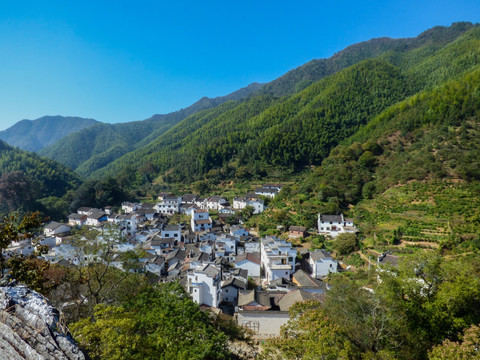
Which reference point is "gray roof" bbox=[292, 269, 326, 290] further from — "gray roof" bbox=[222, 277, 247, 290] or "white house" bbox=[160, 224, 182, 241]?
"white house" bbox=[160, 224, 182, 241]

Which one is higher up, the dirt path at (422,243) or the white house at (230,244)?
the dirt path at (422,243)

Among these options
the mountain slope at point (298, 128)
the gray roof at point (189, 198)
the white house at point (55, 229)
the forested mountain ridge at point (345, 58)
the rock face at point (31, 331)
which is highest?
the forested mountain ridge at point (345, 58)

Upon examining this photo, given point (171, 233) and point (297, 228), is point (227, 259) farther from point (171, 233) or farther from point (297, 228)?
point (297, 228)

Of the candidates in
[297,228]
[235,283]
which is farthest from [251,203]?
[235,283]

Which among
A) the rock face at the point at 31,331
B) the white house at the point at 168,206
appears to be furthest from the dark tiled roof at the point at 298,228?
the rock face at the point at 31,331

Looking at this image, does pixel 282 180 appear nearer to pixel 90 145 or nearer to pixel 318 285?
pixel 318 285

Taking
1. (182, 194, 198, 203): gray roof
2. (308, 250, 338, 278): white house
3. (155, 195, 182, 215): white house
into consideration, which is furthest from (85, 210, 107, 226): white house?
(308, 250, 338, 278): white house

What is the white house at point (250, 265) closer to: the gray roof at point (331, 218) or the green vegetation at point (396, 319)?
the gray roof at point (331, 218)
